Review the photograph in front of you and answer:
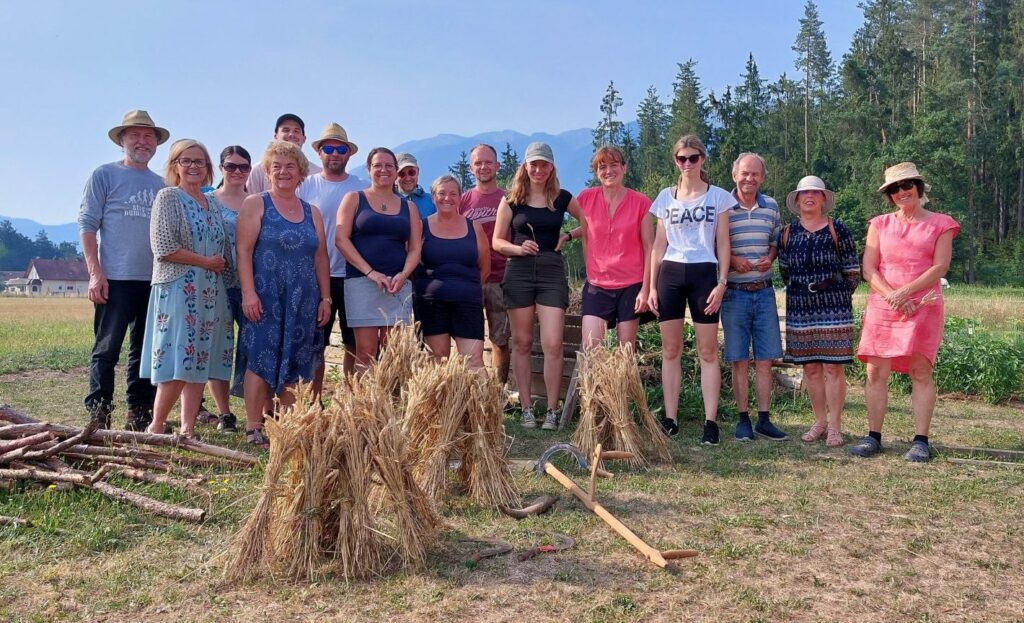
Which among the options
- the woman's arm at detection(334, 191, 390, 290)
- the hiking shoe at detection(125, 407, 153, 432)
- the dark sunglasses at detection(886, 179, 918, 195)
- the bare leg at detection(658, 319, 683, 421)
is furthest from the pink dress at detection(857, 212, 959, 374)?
the hiking shoe at detection(125, 407, 153, 432)

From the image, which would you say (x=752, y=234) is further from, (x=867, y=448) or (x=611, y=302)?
(x=867, y=448)

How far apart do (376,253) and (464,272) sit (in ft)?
2.04

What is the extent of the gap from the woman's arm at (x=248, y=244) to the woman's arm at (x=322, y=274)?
382 mm

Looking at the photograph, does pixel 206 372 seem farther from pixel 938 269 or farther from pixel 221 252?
pixel 938 269

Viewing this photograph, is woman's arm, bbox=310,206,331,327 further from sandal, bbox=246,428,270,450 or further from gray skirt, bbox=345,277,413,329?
sandal, bbox=246,428,270,450

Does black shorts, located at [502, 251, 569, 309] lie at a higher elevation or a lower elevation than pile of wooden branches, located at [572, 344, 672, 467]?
higher

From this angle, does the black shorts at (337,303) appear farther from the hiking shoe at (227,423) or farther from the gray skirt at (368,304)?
the hiking shoe at (227,423)

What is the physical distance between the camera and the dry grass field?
266 cm

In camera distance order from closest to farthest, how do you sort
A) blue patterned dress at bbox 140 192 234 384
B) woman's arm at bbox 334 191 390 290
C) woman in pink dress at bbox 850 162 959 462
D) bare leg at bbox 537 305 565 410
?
blue patterned dress at bbox 140 192 234 384 → woman in pink dress at bbox 850 162 959 462 → woman's arm at bbox 334 191 390 290 → bare leg at bbox 537 305 565 410

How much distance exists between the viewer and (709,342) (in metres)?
5.28

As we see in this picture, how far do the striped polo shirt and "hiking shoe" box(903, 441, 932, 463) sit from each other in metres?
1.44

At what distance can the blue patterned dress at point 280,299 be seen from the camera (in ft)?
15.4

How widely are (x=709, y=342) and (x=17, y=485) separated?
4.10 metres

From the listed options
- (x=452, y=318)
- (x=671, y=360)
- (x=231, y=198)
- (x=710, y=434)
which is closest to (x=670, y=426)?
(x=710, y=434)
